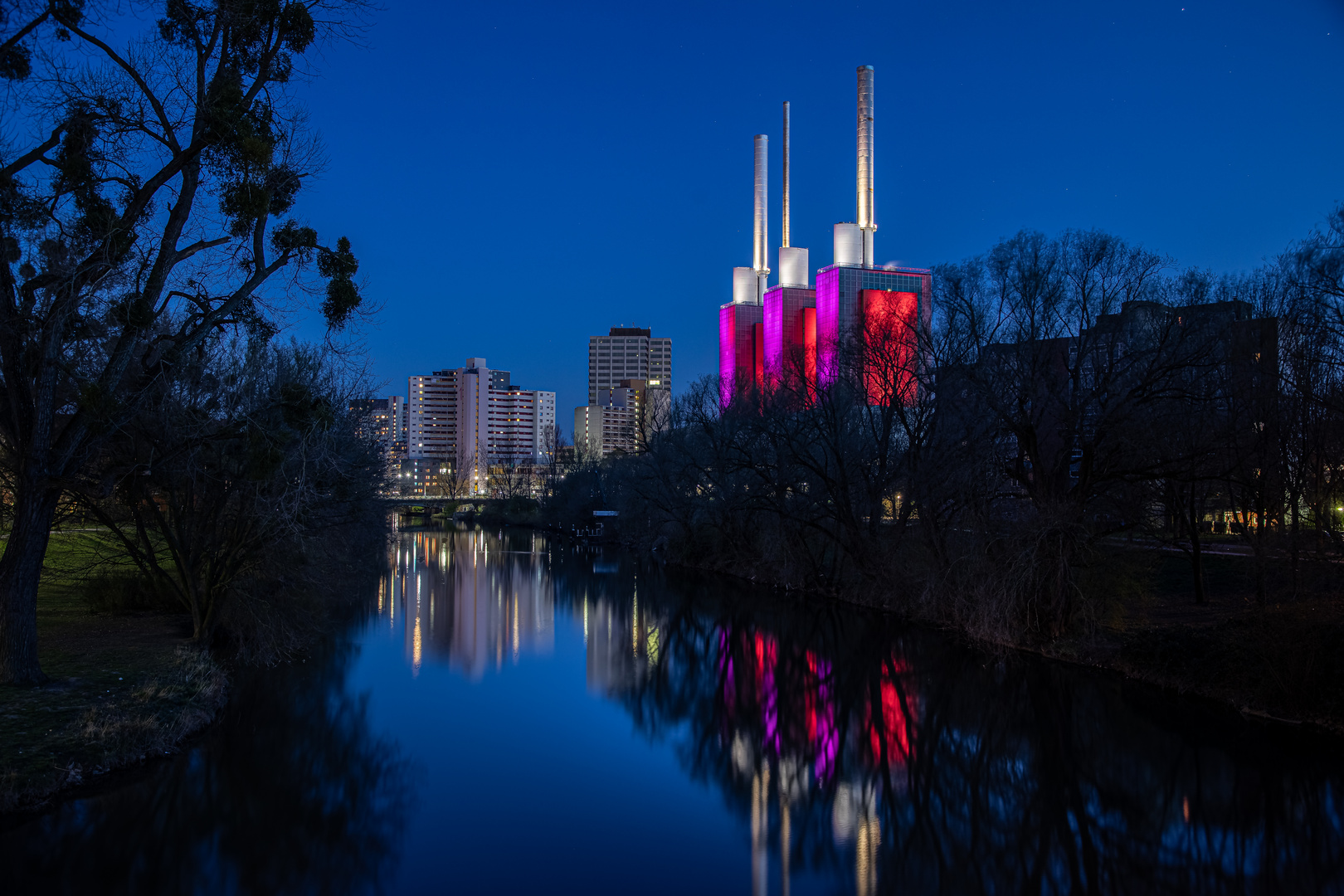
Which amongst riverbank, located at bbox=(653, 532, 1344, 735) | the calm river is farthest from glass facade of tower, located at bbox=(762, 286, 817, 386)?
the calm river

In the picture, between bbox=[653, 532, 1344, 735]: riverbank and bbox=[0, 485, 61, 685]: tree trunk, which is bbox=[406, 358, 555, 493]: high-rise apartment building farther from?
bbox=[0, 485, 61, 685]: tree trunk

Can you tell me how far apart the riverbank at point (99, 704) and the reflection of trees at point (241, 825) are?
0.47 metres

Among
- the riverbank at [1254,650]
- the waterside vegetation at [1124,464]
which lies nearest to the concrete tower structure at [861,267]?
the waterside vegetation at [1124,464]

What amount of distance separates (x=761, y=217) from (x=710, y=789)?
122296mm

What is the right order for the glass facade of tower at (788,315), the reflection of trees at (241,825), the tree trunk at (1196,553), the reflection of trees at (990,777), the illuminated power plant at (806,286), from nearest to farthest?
the reflection of trees at (241,825), the reflection of trees at (990,777), the tree trunk at (1196,553), the illuminated power plant at (806,286), the glass facade of tower at (788,315)

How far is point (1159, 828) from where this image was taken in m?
12.6

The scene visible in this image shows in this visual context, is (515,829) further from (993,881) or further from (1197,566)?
(1197,566)

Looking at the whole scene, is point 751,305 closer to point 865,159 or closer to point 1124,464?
point 865,159

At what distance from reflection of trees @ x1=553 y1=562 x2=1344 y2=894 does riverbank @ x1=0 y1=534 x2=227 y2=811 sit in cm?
835

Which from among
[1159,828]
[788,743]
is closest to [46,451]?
[788,743]

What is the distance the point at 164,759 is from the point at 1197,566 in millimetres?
26459

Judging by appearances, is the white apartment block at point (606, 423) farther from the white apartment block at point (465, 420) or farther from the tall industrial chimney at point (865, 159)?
the tall industrial chimney at point (865, 159)

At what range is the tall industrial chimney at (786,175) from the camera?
120 m

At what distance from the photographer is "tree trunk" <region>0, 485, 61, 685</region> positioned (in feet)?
43.0
